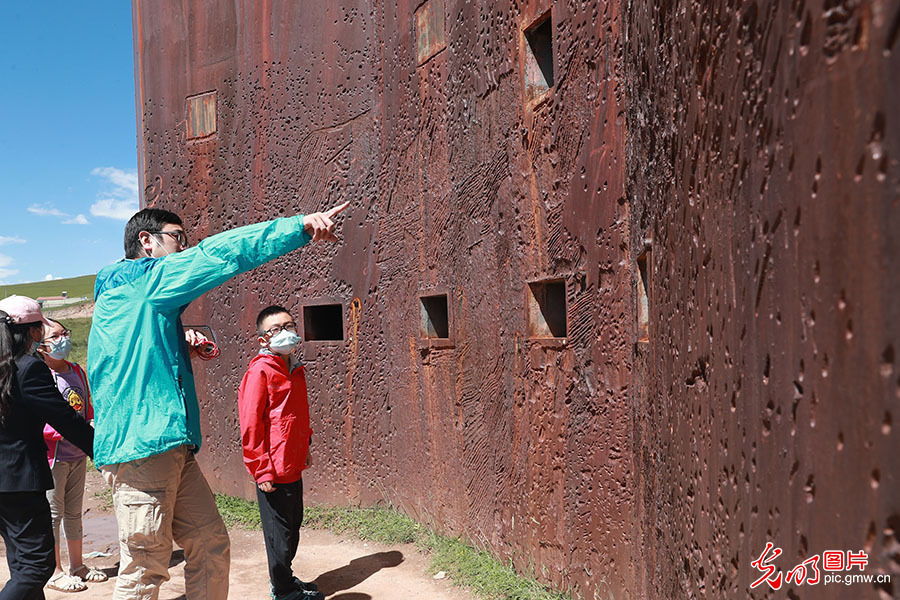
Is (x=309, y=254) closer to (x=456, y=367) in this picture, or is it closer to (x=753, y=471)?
(x=456, y=367)

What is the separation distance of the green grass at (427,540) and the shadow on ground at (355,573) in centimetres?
18

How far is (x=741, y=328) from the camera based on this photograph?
137 centimetres

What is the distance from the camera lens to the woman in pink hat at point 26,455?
3.02 m

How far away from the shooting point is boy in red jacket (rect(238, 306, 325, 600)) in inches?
153

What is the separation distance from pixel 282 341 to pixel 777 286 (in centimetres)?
312

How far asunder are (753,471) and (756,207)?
0.47 meters

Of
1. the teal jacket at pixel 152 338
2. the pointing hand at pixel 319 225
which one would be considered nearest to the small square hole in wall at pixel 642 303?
the pointing hand at pixel 319 225

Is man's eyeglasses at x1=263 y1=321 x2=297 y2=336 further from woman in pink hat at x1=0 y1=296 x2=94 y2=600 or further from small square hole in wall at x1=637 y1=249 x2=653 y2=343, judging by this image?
small square hole in wall at x1=637 y1=249 x2=653 y2=343

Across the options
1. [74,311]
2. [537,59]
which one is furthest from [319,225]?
[74,311]

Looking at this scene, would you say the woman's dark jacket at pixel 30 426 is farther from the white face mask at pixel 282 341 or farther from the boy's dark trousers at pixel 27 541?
the white face mask at pixel 282 341

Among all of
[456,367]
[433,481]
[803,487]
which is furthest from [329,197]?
[803,487]

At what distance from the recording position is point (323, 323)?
238 inches

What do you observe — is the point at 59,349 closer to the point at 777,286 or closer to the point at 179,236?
the point at 179,236

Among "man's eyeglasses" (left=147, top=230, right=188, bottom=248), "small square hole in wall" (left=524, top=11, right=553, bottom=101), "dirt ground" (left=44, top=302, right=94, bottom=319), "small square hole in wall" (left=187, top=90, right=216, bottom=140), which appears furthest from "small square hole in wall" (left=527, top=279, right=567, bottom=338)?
"dirt ground" (left=44, top=302, right=94, bottom=319)
